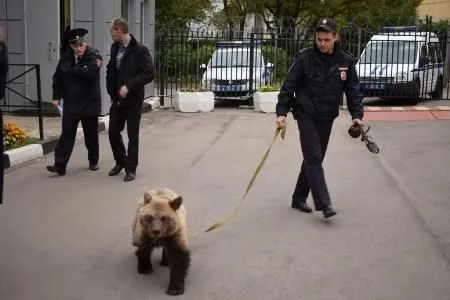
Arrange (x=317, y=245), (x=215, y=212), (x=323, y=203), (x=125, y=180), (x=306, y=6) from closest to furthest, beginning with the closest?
(x=317, y=245) → (x=323, y=203) → (x=215, y=212) → (x=125, y=180) → (x=306, y=6)

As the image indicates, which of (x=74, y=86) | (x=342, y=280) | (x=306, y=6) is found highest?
(x=306, y=6)

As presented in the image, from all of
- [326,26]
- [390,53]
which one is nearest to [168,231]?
[326,26]

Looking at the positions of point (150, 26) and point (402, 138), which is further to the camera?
point (150, 26)

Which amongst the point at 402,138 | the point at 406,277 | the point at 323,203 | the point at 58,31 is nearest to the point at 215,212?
the point at 323,203

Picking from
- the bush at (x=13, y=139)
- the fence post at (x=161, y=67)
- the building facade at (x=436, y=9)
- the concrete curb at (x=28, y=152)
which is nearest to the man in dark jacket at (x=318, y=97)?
the concrete curb at (x=28, y=152)

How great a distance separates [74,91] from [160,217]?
451cm

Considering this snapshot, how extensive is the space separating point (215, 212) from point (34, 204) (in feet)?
6.44

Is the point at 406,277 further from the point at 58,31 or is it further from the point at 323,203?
the point at 58,31

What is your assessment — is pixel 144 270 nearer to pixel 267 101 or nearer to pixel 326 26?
pixel 326 26

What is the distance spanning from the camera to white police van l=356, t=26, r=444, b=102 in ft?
60.0

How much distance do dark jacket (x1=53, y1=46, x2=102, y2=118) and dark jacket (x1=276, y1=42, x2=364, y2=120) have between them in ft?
9.98

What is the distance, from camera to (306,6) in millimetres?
30938

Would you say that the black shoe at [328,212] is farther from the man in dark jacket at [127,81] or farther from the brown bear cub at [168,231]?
the man in dark jacket at [127,81]

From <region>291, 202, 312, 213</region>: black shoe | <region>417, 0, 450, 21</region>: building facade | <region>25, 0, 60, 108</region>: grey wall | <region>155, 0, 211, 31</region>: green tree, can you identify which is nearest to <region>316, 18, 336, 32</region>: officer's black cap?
<region>291, 202, 312, 213</region>: black shoe
